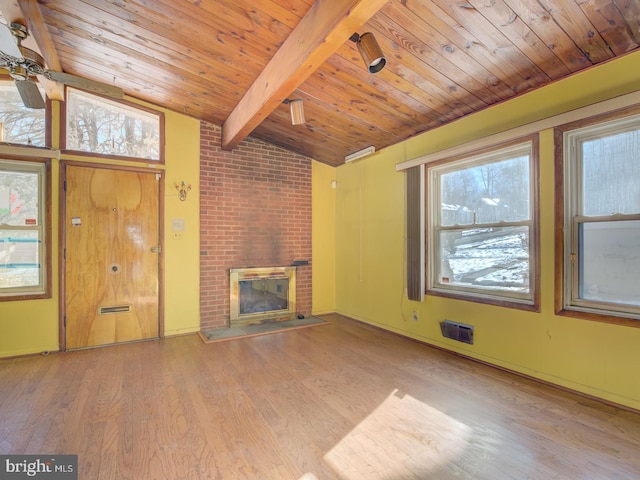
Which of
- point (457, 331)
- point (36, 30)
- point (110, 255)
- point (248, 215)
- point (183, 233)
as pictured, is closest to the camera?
point (36, 30)

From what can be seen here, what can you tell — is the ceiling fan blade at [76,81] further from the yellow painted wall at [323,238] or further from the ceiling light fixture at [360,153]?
the yellow painted wall at [323,238]

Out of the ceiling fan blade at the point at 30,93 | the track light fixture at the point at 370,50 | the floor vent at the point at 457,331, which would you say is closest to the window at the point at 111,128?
the ceiling fan blade at the point at 30,93

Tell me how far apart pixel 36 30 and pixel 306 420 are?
149 inches

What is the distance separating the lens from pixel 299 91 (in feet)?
9.98

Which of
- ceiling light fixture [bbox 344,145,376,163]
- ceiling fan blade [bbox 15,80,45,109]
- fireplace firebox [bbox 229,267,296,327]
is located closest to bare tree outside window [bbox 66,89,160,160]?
ceiling fan blade [bbox 15,80,45,109]

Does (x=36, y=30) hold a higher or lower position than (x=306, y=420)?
higher

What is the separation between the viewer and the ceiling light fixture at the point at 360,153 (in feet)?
13.2

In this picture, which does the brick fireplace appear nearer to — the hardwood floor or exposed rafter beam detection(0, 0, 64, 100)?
the hardwood floor

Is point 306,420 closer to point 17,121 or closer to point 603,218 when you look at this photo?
point 603,218

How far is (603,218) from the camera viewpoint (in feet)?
7.33

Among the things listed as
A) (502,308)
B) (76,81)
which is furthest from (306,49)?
(502,308)

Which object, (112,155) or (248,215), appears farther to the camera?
(248,215)

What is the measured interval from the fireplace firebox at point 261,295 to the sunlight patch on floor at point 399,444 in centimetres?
263

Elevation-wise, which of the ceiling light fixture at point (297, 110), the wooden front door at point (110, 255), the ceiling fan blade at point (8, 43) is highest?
the ceiling fan blade at point (8, 43)
